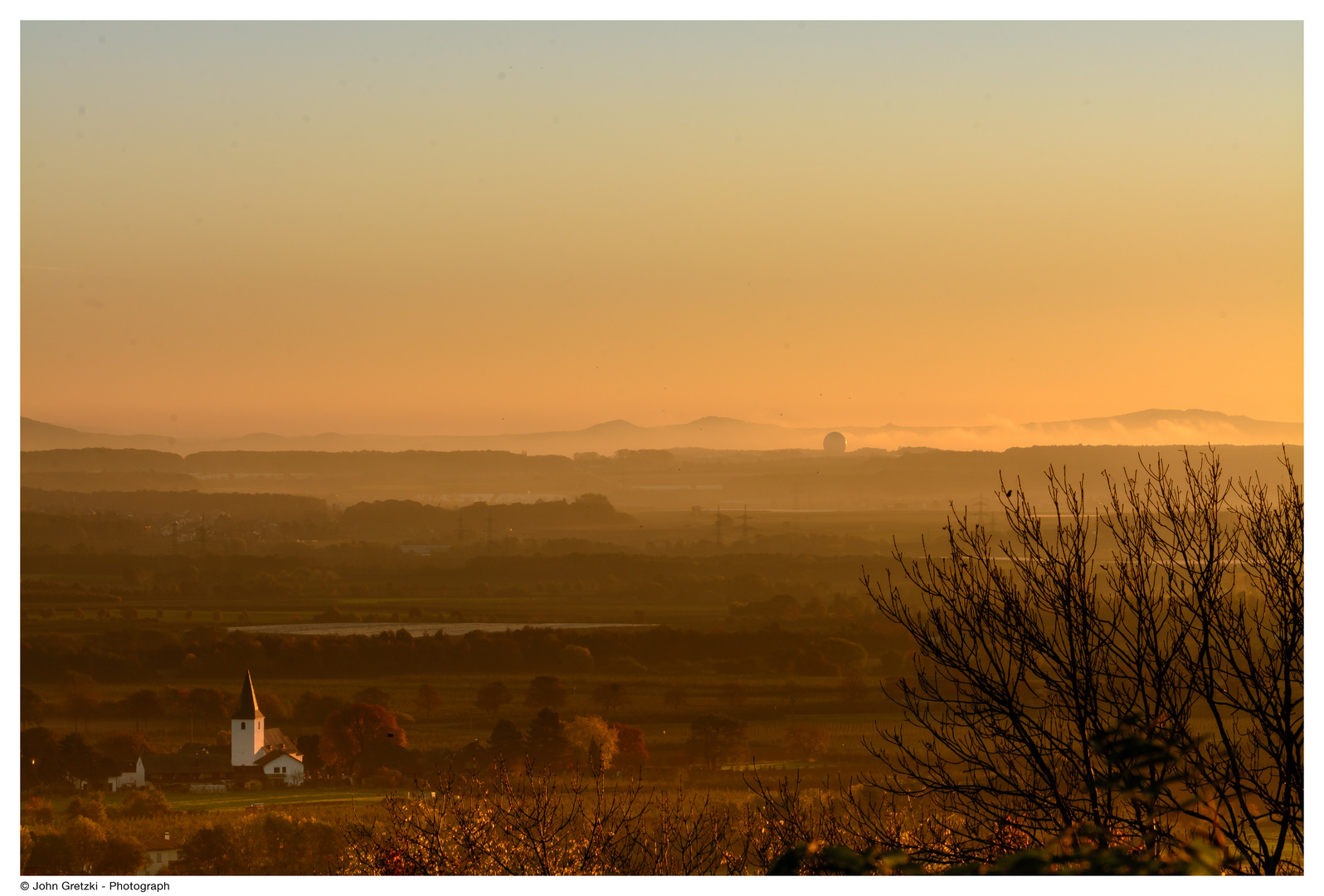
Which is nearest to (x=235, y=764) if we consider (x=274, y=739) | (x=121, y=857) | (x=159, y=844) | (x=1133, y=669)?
(x=274, y=739)

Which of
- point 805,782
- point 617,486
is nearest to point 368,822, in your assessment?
point 805,782

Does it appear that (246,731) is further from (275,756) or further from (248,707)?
(275,756)

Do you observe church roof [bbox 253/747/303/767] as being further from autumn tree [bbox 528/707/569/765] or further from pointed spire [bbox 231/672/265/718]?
autumn tree [bbox 528/707/569/765]

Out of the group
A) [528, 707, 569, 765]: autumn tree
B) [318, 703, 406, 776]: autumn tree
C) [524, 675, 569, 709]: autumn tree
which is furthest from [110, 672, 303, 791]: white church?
[524, 675, 569, 709]: autumn tree

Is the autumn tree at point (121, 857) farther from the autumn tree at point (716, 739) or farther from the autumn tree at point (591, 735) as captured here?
the autumn tree at point (716, 739)

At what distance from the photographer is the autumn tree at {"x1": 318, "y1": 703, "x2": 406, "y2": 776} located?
4772 centimetres

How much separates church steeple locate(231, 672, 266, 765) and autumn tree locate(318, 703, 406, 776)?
3387mm

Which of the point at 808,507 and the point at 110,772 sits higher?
the point at 808,507

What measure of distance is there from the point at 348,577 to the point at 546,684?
18667 millimetres

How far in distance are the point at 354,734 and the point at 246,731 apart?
731cm

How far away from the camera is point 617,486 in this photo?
240ft

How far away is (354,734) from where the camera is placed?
1970 inches
